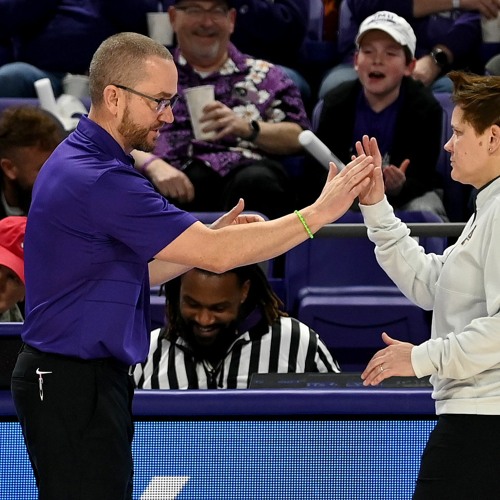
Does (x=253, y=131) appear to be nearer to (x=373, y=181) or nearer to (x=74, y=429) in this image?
(x=373, y=181)

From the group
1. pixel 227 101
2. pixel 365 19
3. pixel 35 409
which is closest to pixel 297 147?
pixel 227 101

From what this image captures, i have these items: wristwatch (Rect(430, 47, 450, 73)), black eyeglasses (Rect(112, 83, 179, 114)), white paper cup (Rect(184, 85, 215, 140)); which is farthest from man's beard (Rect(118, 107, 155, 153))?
wristwatch (Rect(430, 47, 450, 73))

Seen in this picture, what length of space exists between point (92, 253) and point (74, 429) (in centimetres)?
41

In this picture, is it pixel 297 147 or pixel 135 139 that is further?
pixel 297 147

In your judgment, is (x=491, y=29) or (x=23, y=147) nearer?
(x=23, y=147)

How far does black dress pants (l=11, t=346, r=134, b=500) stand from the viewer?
254 centimetres

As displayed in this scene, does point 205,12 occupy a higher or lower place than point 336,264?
higher

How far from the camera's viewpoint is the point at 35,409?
2.58 m

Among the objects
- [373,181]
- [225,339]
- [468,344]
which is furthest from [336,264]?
[468,344]

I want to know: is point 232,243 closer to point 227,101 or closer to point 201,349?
point 201,349

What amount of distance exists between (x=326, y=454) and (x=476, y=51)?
325 centimetres

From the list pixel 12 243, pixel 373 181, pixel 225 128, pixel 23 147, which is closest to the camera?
pixel 373 181

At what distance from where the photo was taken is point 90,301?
256cm

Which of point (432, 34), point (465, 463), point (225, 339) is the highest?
point (432, 34)
